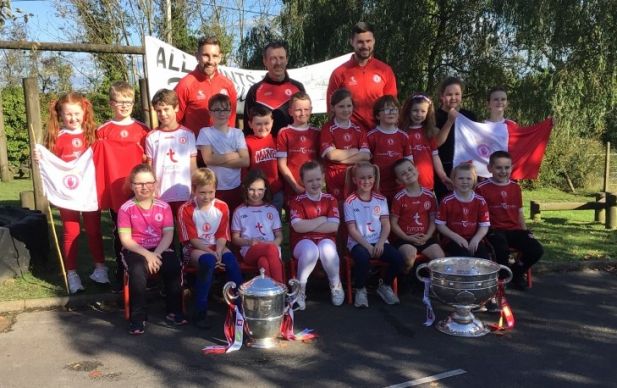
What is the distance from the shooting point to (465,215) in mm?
5316

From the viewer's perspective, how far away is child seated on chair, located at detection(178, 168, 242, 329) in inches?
186

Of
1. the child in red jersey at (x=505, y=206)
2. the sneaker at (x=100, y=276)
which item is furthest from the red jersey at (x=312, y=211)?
the sneaker at (x=100, y=276)

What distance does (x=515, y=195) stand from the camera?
565cm

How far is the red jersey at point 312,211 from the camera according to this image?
16.9 feet

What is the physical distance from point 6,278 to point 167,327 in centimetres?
202

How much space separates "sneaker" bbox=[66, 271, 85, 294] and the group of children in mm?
13

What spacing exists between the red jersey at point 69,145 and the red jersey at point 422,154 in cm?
306

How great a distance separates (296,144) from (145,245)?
1632 millimetres

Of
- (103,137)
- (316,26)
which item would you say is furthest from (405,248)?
(316,26)

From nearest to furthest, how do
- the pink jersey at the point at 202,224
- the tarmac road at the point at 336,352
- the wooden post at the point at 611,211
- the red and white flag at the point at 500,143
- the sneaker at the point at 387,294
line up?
the tarmac road at the point at 336,352 → the pink jersey at the point at 202,224 → the sneaker at the point at 387,294 → the red and white flag at the point at 500,143 → the wooden post at the point at 611,211

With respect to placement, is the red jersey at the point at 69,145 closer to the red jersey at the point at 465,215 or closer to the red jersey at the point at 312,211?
the red jersey at the point at 312,211

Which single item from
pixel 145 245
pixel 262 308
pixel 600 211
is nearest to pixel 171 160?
pixel 145 245

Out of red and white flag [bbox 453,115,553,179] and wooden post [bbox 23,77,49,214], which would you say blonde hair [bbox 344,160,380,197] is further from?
wooden post [bbox 23,77,49,214]

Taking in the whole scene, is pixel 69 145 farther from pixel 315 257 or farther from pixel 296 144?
pixel 315 257
